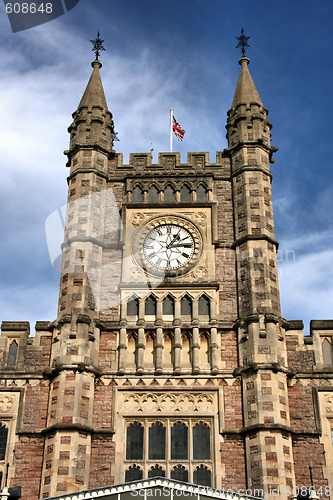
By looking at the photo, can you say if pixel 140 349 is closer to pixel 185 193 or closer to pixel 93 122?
pixel 185 193

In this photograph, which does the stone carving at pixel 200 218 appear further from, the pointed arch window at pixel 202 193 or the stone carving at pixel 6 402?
the stone carving at pixel 6 402

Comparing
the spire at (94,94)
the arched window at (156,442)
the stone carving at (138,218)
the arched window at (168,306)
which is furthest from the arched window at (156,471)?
the spire at (94,94)

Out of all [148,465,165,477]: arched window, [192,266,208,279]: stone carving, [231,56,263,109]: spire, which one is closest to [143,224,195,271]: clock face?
[192,266,208,279]: stone carving

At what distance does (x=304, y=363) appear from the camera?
2400 cm

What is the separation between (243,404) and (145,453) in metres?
3.55

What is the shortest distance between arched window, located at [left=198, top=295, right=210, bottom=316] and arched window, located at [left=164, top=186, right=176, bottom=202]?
4715 mm

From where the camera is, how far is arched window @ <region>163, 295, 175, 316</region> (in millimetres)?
25203

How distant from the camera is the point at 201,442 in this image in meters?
22.5

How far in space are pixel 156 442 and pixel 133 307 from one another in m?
5.08

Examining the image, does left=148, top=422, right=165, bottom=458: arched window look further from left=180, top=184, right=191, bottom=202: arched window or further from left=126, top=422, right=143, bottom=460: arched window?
left=180, top=184, right=191, bottom=202: arched window

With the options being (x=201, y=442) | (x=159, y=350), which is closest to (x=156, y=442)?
(x=201, y=442)

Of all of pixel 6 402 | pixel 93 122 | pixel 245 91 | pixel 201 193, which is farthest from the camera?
pixel 245 91

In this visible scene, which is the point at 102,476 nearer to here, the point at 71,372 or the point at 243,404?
the point at 71,372

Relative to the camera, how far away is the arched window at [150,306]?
2525 cm
